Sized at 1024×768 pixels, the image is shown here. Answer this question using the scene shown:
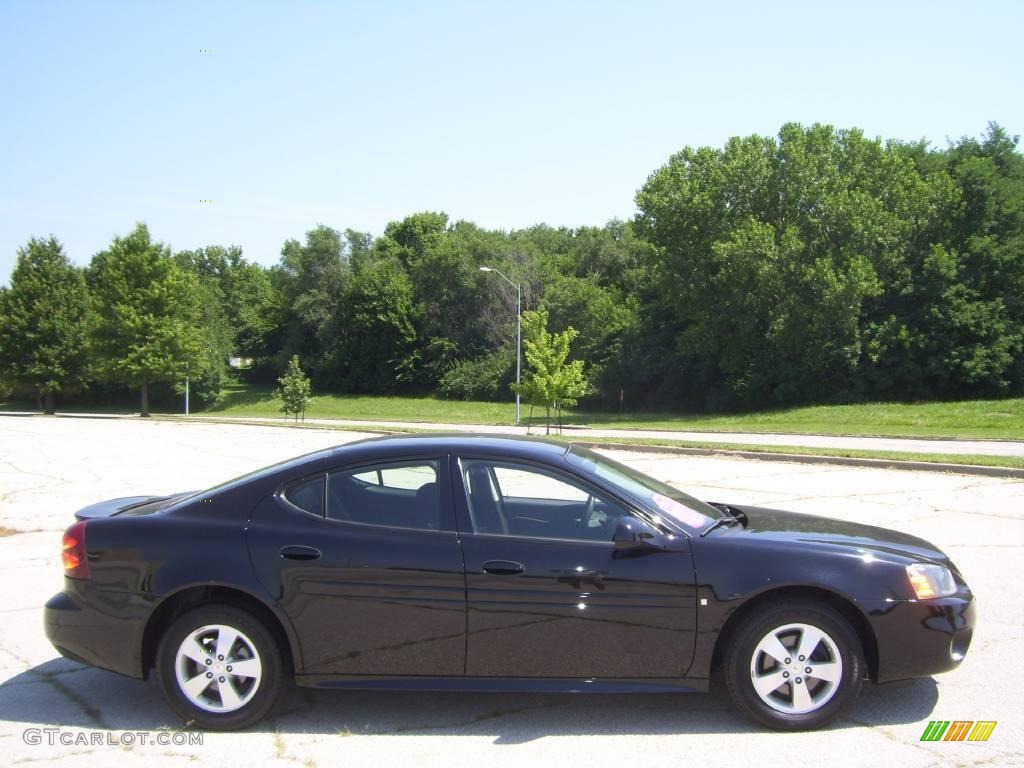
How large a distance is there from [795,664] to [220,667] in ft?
9.25

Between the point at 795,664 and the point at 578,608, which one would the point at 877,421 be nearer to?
the point at 795,664

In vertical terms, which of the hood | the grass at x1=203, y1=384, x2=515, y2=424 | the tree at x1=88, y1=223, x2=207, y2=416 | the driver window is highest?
the tree at x1=88, y1=223, x2=207, y2=416

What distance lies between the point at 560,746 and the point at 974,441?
2381 centimetres

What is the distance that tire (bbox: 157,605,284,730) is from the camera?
14.5ft

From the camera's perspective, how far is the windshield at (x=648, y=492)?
15.1 ft

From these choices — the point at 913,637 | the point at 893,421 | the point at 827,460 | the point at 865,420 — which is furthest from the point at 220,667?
the point at 865,420

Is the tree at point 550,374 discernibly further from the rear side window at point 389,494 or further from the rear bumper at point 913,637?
the rear bumper at point 913,637

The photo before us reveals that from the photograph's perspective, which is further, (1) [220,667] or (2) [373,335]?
(2) [373,335]

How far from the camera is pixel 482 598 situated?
4.32 m

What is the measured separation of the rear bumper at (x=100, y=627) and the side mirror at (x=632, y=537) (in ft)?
7.77

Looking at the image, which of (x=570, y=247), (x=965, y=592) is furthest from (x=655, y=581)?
(x=570, y=247)

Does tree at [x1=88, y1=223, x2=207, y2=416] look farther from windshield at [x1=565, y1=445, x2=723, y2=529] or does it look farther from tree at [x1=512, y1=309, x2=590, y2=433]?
windshield at [x1=565, y1=445, x2=723, y2=529]

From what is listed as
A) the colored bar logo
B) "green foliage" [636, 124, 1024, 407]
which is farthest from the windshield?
"green foliage" [636, 124, 1024, 407]

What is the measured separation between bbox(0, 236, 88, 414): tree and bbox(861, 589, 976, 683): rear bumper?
67.6m
